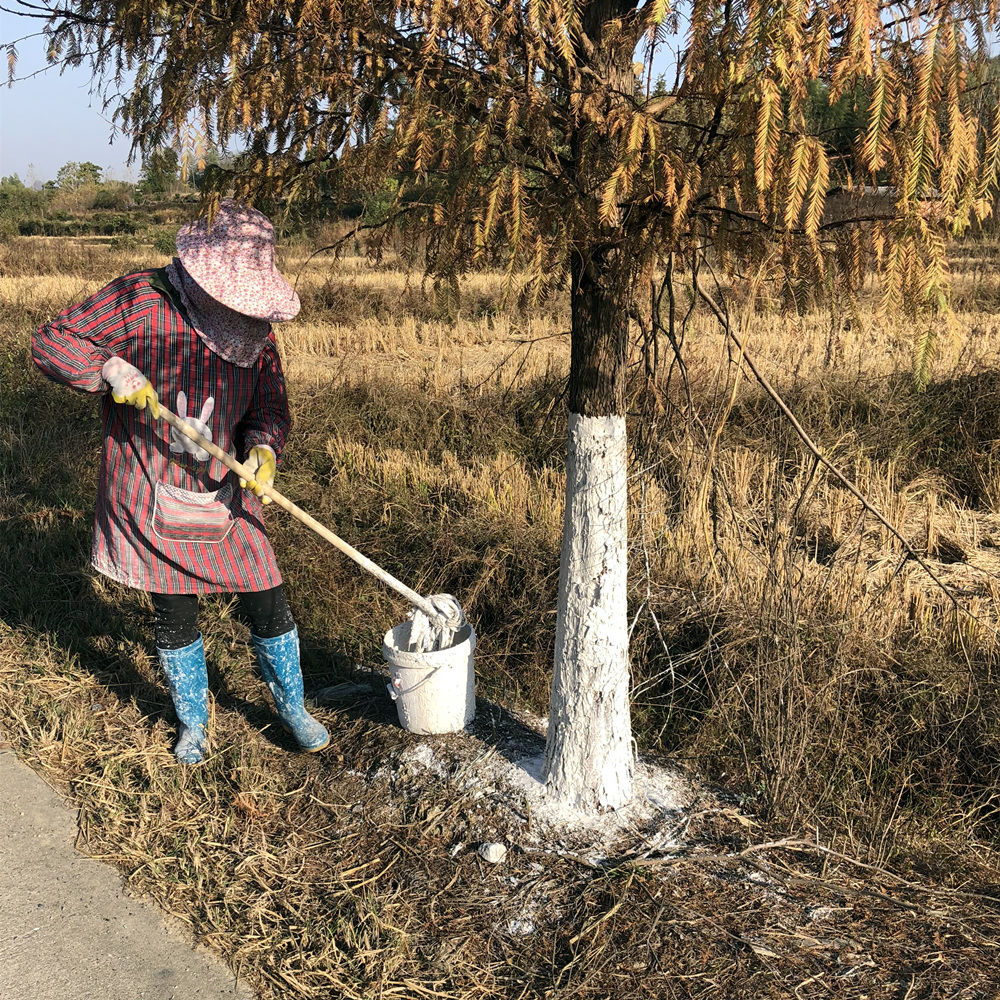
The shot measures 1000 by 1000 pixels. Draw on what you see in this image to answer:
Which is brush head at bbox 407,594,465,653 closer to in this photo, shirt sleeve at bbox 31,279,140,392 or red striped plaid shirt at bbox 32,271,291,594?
red striped plaid shirt at bbox 32,271,291,594

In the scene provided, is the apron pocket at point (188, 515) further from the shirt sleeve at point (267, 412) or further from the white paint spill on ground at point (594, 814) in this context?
the white paint spill on ground at point (594, 814)

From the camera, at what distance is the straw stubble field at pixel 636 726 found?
2307 mm

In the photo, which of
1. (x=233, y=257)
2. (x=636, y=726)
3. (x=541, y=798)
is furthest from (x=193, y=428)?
(x=636, y=726)

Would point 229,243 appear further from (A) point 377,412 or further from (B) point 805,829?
(A) point 377,412

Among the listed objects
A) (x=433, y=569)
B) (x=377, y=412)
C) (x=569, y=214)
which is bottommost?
(x=433, y=569)

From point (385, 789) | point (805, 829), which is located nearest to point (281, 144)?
point (385, 789)

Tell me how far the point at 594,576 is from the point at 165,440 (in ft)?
4.62

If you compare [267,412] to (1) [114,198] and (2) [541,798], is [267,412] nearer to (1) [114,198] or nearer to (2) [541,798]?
(2) [541,798]

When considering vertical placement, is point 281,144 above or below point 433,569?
above

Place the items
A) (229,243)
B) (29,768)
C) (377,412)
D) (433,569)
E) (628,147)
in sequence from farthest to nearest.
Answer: (377,412), (433,569), (29,768), (229,243), (628,147)

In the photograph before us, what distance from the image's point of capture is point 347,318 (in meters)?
12.1

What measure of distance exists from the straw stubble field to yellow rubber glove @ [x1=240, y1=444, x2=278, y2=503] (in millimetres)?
925

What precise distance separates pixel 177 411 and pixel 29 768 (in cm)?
141

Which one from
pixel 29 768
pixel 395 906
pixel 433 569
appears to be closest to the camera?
pixel 395 906
